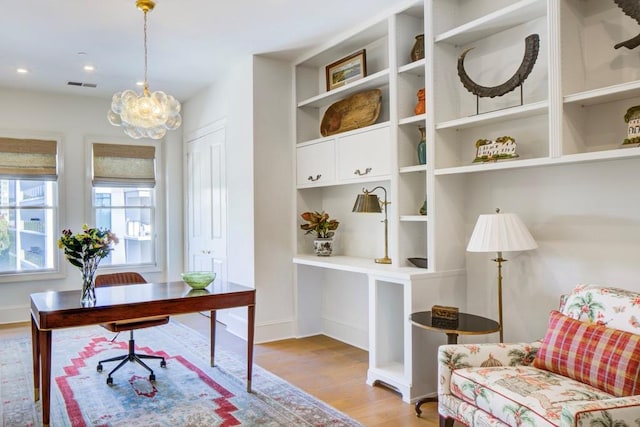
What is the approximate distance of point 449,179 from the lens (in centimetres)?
340

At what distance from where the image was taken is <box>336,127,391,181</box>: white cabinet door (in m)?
3.78

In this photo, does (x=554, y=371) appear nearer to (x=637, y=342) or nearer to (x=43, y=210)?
(x=637, y=342)

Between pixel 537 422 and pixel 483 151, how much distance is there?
173 cm

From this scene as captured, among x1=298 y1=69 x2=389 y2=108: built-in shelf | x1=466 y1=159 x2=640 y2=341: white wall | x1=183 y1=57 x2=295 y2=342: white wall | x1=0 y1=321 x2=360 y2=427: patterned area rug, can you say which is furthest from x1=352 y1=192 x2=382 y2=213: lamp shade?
x1=0 y1=321 x2=360 y2=427: patterned area rug

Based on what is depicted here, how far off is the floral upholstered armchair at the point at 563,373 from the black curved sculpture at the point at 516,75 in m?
1.27

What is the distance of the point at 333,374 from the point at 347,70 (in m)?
2.71

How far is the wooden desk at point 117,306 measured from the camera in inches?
106

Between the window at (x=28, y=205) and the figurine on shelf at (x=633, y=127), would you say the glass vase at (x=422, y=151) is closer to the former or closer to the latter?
the figurine on shelf at (x=633, y=127)

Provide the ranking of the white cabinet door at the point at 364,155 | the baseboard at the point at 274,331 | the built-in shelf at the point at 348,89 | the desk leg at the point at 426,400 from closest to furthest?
the desk leg at the point at 426,400 → the white cabinet door at the point at 364,155 → the built-in shelf at the point at 348,89 → the baseboard at the point at 274,331

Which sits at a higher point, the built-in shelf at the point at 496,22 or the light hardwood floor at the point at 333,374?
the built-in shelf at the point at 496,22

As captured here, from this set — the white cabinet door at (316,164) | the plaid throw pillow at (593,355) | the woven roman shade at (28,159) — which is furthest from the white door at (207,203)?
the plaid throw pillow at (593,355)

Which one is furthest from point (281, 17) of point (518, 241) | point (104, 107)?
point (104, 107)

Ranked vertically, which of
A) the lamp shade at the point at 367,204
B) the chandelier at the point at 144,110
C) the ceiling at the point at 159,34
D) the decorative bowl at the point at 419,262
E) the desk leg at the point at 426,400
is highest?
the ceiling at the point at 159,34

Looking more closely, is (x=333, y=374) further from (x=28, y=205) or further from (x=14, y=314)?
(x=28, y=205)
